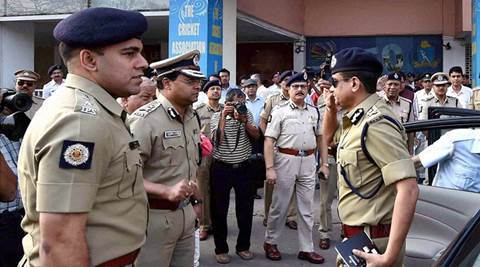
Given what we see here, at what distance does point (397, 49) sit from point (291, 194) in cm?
1352

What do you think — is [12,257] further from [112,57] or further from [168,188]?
[112,57]

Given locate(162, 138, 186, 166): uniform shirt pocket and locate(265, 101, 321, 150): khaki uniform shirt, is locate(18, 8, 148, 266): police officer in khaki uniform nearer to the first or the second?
locate(162, 138, 186, 166): uniform shirt pocket

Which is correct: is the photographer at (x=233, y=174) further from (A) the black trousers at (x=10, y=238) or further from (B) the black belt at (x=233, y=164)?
(A) the black trousers at (x=10, y=238)

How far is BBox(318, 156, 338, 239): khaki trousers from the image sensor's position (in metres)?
6.49

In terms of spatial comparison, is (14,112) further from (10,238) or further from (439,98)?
(439,98)

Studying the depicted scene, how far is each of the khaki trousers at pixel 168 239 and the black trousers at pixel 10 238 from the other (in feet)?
2.30

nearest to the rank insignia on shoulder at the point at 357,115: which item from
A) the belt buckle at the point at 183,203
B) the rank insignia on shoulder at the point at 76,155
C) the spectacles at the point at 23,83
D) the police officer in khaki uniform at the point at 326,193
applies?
the belt buckle at the point at 183,203

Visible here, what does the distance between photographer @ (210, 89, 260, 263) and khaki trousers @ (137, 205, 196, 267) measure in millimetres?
2451

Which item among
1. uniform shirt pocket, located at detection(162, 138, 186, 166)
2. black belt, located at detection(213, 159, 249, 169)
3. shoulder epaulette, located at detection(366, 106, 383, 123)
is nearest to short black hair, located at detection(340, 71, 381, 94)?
shoulder epaulette, located at detection(366, 106, 383, 123)

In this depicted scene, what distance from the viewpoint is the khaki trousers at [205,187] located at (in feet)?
22.4

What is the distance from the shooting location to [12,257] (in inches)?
129

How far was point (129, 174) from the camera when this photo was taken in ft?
6.76

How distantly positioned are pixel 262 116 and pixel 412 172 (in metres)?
4.66

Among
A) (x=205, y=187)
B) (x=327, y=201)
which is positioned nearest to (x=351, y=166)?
(x=327, y=201)
